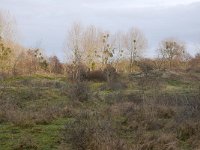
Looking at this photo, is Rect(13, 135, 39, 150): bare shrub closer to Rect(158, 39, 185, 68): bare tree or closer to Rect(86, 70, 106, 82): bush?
Rect(86, 70, 106, 82): bush

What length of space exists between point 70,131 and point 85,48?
51.7 metres

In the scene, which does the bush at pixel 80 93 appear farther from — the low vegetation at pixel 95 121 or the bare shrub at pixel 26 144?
the bare shrub at pixel 26 144

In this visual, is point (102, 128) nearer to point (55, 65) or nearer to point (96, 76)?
point (96, 76)

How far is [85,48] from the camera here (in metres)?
60.9

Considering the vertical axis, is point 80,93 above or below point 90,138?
above

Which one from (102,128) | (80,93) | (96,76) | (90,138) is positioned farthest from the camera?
(96,76)

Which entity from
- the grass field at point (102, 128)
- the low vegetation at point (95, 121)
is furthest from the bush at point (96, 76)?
the grass field at point (102, 128)

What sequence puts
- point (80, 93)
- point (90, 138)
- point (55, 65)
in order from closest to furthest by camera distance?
1. point (90, 138)
2. point (80, 93)
3. point (55, 65)

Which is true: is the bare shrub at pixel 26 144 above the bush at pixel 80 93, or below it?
below

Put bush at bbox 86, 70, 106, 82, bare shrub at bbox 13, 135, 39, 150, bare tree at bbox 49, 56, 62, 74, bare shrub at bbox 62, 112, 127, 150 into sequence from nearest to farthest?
1. bare shrub at bbox 62, 112, 127, 150
2. bare shrub at bbox 13, 135, 39, 150
3. bush at bbox 86, 70, 106, 82
4. bare tree at bbox 49, 56, 62, 74

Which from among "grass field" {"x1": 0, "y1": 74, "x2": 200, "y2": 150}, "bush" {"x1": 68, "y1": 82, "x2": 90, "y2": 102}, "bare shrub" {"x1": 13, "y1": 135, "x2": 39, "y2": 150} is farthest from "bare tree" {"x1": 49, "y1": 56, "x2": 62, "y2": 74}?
"bare shrub" {"x1": 13, "y1": 135, "x2": 39, "y2": 150}

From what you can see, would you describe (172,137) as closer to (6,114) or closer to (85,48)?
(6,114)

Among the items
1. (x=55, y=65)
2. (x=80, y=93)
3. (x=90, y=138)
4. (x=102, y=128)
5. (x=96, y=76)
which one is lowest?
(x=90, y=138)

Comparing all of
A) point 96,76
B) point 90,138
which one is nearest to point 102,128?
point 90,138
